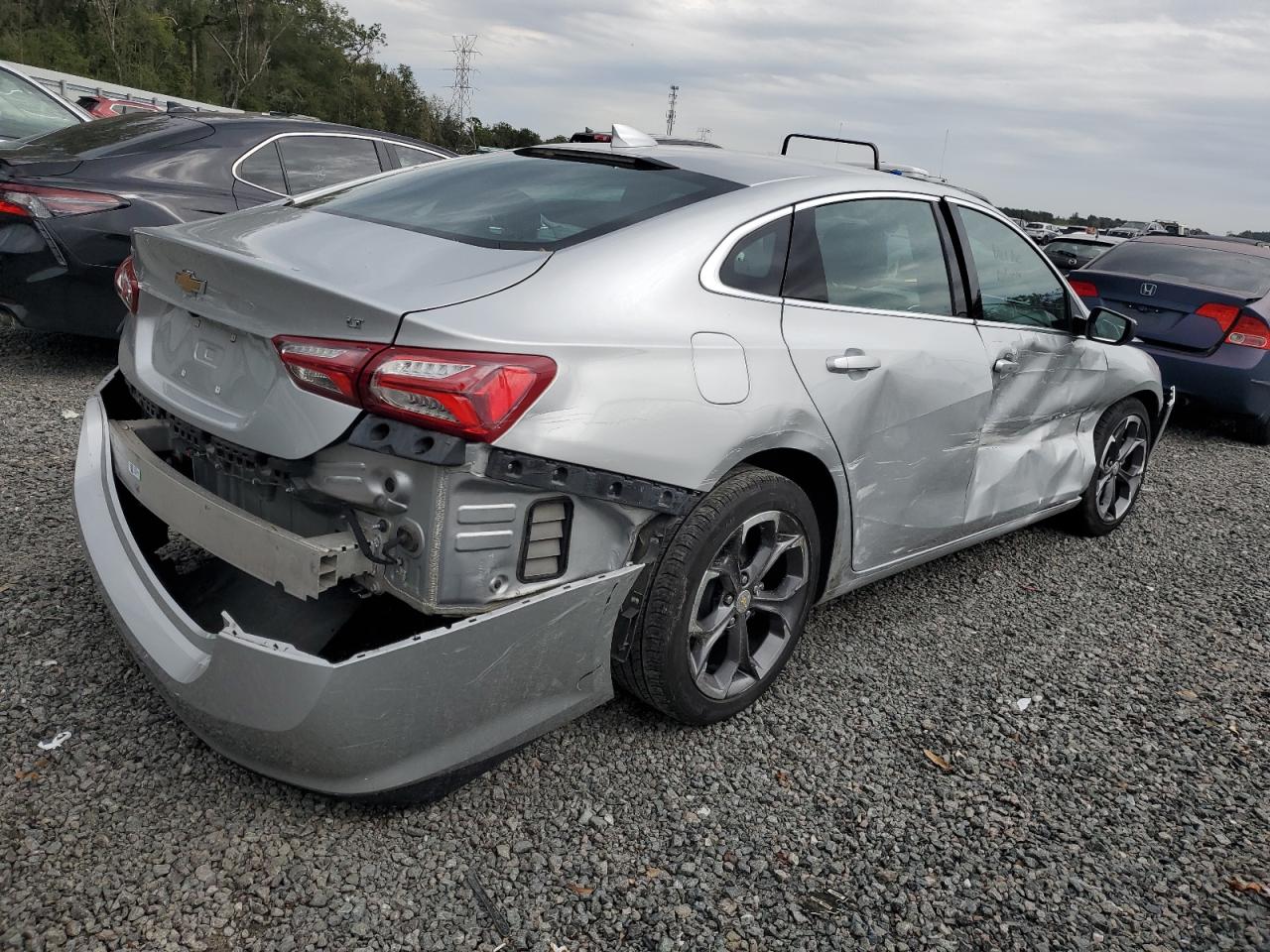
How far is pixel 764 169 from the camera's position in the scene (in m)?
3.10

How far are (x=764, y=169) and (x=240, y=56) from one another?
3051 inches

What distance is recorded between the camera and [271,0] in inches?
2798

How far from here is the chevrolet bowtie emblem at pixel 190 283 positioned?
7.78ft

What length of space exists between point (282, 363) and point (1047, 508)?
3.32 metres

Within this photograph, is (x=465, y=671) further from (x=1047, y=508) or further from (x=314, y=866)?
(x=1047, y=508)

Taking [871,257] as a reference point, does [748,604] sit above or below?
below

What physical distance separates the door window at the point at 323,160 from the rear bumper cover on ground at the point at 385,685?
13.8 ft

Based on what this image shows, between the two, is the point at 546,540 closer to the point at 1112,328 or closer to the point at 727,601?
the point at 727,601

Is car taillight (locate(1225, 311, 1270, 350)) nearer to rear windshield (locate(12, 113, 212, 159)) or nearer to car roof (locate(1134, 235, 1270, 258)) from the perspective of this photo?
car roof (locate(1134, 235, 1270, 258))

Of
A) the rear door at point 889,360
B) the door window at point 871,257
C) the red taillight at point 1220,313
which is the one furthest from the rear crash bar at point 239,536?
the red taillight at point 1220,313

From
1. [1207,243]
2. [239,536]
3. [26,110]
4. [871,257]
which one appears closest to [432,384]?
[239,536]

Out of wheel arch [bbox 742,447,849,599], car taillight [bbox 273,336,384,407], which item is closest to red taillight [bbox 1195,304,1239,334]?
wheel arch [bbox 742,447,849,599]

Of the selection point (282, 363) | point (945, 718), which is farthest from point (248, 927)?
point (945, 718)

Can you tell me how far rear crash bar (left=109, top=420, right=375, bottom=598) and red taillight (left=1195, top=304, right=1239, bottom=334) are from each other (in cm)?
690
